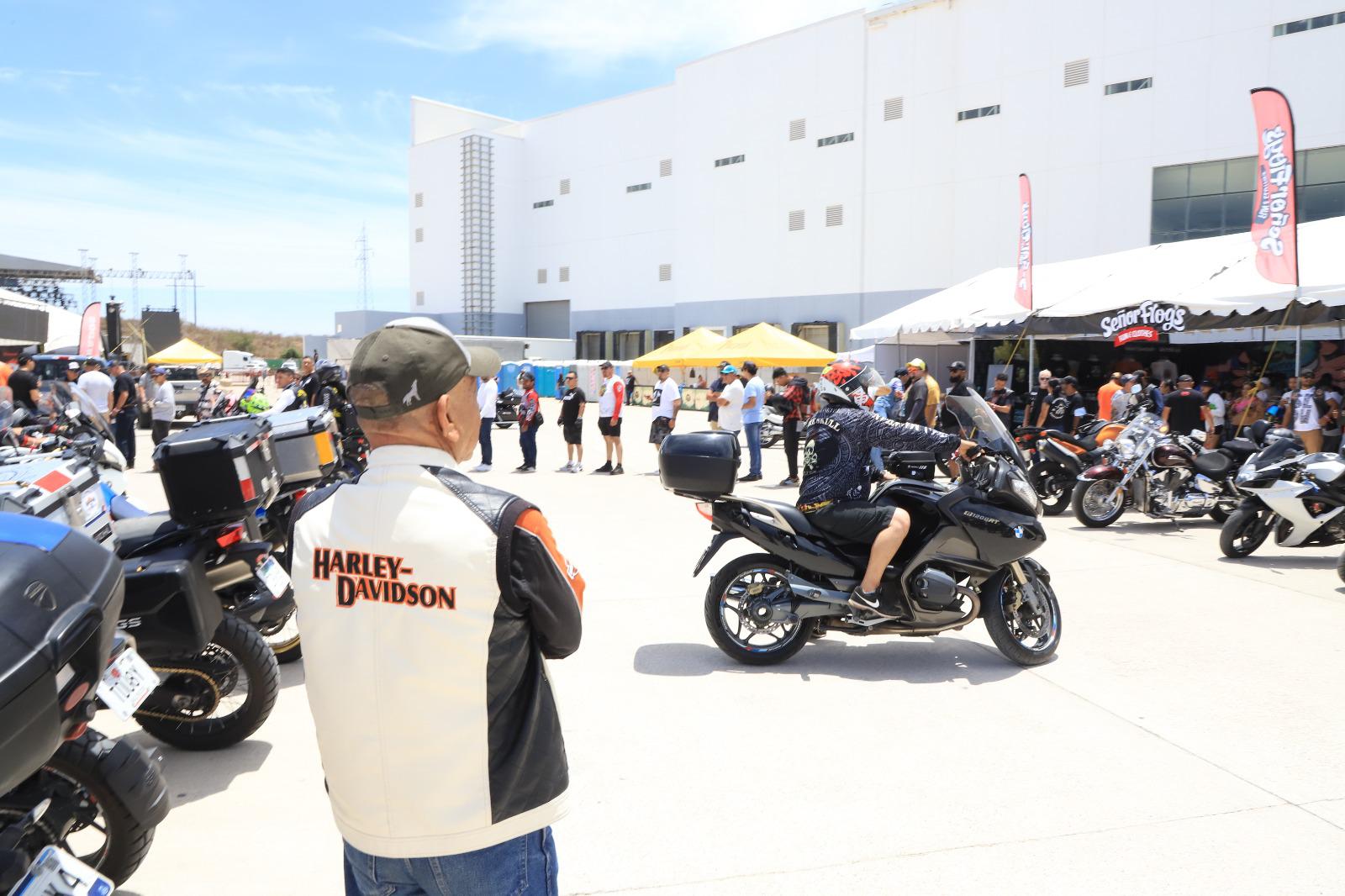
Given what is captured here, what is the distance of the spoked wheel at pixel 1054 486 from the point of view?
11031mm

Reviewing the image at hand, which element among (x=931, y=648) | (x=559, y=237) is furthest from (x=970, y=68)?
(x=931, y=648)

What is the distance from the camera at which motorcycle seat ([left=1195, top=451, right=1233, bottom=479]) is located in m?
9.80

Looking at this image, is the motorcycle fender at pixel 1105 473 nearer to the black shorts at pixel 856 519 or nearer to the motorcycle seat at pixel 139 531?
the black shorts at pixel 856 519

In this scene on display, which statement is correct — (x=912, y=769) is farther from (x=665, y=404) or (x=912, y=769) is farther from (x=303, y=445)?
(x=665, y=404)

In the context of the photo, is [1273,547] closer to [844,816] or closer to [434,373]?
[844,816]

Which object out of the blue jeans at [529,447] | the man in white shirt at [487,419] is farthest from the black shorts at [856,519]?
the blue jeans at [529,447]

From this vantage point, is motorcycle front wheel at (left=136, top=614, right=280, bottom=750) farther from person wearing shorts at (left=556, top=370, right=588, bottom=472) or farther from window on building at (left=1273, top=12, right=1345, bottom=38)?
window on building at (left=1273, top=12, right=1345, bottom=38)

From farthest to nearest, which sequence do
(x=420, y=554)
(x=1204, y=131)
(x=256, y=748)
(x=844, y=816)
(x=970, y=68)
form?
(x=970, y=68) < (x=1204, y=131) < (x=256, y=748) < (x=844, y=816) < (x=420, y=554)

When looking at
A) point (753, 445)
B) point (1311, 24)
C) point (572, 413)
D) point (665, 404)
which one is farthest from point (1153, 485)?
point (1311, 24)

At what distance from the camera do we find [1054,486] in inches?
436

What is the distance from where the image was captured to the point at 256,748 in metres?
4.23

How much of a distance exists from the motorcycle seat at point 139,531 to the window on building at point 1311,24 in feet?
102

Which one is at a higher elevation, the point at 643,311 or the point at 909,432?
the point at 643,311

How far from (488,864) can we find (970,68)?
1414 inches
